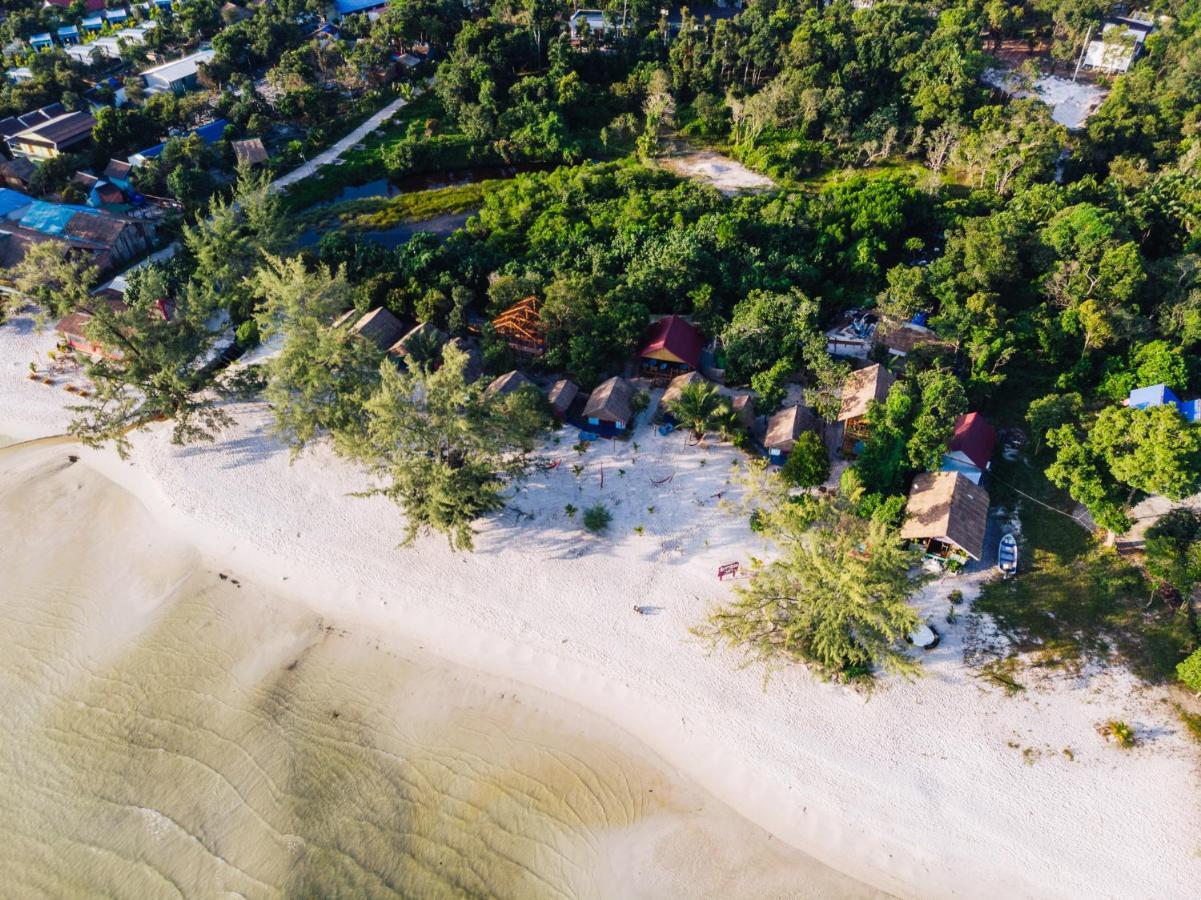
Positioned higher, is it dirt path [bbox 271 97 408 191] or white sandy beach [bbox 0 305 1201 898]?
dirt path [bbox 271 97 408 191]

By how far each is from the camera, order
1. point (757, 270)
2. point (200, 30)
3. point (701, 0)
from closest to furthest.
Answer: point (757, 270), point (200, 30), point (701, 0)

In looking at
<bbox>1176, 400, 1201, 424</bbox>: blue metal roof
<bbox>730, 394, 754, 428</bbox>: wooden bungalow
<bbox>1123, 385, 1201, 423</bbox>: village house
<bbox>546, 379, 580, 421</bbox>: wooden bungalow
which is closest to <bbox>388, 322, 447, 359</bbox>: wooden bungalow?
<bbox>546, 379, 580, 421</bbox>: wooden bungalow

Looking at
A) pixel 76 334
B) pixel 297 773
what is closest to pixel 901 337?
pixel 297 773

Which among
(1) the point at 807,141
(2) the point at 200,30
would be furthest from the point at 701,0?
→ (2) the point at 200,30

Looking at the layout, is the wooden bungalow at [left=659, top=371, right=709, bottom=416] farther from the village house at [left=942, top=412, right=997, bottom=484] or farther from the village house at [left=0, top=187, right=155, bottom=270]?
the village house at [left=0, top=187, right=155, bottom=270]

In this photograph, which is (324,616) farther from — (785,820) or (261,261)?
(261,261)

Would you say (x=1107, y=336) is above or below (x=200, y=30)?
below

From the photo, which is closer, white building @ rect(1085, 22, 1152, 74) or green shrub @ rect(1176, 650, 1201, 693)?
green shrub @ rect(1176, 650, 1201, 693)
